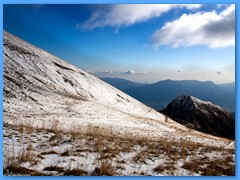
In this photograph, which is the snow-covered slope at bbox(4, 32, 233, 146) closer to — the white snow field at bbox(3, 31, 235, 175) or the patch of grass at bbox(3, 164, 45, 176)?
the white snow field at bbox(3, 31, 235, 175)

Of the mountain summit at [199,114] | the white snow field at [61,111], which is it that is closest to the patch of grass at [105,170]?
the white snow field at [61,111]

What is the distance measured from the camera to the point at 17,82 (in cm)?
1526

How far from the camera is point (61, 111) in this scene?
1534 cm

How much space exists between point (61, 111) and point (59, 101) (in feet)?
7.61

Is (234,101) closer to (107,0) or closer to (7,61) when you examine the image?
(107,0)

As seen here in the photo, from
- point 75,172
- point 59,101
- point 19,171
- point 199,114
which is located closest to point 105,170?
point 75,172

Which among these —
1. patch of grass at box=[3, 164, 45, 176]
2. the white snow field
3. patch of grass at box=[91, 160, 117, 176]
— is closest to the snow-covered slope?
the white snow field

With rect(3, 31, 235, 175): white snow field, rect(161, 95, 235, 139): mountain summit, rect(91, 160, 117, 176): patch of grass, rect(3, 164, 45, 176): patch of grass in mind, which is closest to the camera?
rect(3, 164, 45, 176): patch of grass

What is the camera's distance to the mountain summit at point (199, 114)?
40.9 metres

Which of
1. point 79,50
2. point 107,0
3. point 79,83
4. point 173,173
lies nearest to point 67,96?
point 79,83

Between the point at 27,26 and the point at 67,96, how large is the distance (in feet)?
33.8

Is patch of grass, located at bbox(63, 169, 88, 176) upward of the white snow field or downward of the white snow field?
downward

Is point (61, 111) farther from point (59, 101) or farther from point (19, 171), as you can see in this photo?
point (19, 171)

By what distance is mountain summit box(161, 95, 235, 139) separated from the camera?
40.9m
